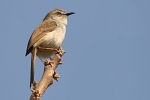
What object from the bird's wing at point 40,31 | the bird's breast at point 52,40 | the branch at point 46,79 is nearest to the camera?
the branch at point 46,79

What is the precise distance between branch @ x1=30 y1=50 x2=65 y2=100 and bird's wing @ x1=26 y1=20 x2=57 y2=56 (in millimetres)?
2237

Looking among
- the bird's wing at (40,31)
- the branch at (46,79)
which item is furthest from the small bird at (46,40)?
the branch at (46,79)

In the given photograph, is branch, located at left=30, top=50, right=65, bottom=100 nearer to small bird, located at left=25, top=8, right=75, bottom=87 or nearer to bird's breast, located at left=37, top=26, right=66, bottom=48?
small bird, located at left=25, top=8, right=75, bottom=87

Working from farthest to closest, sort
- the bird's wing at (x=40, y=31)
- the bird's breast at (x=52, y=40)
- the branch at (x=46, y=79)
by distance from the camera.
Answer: the bird's breast at (x=52, y=40) < the bird's wing at (x=40, y=31) < the branch at (x=46, y=79)

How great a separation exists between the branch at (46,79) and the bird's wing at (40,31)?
2.24 metres

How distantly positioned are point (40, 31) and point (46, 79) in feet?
11.3

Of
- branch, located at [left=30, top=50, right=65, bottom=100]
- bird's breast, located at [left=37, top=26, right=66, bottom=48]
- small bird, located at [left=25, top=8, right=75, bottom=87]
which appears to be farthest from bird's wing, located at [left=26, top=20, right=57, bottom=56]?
branch, located at [left=30, top=50, right=65, bottom=100]

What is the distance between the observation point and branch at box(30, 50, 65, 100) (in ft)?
10.6

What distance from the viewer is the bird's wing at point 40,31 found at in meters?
6.53

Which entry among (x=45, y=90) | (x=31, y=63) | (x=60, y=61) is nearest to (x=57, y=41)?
(x=31, y=63)

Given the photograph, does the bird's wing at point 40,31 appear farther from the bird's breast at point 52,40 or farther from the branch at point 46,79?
the branch at point 46,79

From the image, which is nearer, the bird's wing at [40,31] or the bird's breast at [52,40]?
the bird's wing at [40,31]

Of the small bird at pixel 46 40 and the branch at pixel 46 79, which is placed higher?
the small bird at pixel 46 40

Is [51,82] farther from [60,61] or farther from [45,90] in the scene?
[60,61]
